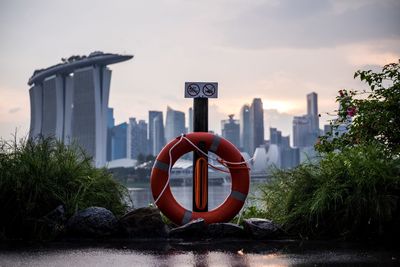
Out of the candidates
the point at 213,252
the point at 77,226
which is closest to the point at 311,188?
the point at 213,252

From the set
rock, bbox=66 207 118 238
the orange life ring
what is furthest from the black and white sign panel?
rock, bbox=66 207 118 238

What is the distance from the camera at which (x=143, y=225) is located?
6.53 meters

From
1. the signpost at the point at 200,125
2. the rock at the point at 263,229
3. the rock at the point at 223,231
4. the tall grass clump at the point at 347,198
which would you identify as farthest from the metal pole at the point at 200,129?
the tall grass clump at the point at 347,198

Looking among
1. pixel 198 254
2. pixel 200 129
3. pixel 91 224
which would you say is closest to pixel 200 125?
pixel 200 129

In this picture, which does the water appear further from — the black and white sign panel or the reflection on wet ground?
the reflection on wet ground

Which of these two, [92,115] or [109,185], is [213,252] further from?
[92,115]

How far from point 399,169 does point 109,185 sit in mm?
3368

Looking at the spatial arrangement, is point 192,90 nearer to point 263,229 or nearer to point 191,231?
point 191,231

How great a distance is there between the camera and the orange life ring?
7004mm

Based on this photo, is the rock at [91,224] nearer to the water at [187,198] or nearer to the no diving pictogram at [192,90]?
the water at [187,198]

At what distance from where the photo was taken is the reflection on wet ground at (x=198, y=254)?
195 inches

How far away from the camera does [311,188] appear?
6805 mm

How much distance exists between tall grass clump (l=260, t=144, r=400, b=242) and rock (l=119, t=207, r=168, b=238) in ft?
4.51

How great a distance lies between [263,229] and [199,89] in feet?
6.15
